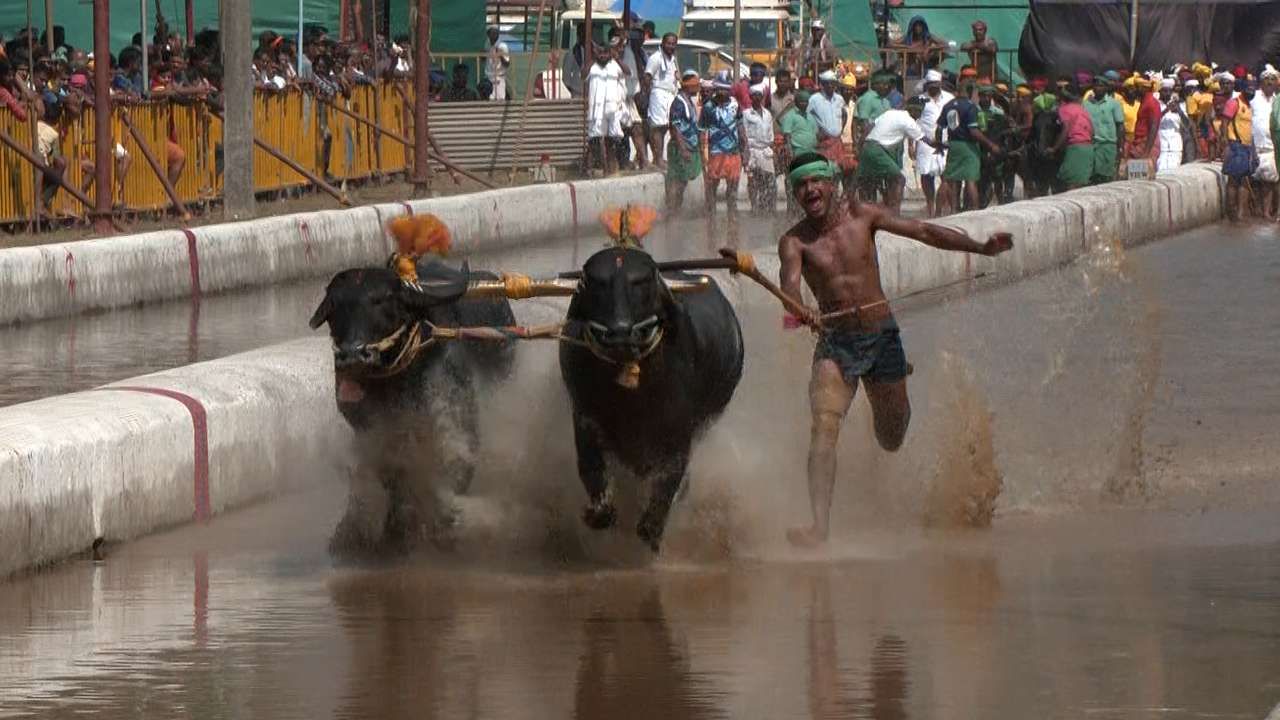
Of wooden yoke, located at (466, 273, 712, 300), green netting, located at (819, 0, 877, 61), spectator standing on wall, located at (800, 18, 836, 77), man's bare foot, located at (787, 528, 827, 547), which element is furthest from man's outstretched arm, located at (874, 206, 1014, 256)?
green netting, located at (819, 0, 877, 61)

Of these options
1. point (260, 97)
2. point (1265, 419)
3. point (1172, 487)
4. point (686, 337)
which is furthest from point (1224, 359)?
point (260, 97)

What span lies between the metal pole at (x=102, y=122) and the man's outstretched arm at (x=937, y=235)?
1324 cm

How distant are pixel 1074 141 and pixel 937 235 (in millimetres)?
22151

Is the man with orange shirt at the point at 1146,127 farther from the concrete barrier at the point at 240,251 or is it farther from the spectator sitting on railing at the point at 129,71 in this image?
the spectator sitting on railing at the point at 129,71

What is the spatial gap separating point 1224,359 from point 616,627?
9.86 metres

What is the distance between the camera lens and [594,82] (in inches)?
1426

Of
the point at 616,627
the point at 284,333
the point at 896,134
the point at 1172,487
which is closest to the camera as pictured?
the point at 616,627

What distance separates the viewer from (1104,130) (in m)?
33.3

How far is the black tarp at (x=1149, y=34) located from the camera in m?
47.4

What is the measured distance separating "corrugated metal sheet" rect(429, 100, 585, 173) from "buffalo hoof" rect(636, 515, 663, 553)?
85.1 feet

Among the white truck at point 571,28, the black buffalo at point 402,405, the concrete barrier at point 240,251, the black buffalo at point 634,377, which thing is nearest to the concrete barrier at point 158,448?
the black buffalo at point 402,405

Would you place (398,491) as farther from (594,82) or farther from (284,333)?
(594,82)

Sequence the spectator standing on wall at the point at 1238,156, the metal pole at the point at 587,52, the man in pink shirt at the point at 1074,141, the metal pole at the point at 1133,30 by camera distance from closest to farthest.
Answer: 1. the man in pink shirt at the point at 1074,141
2. the spectator standing on wall at the point at 1238,156
3. the metal pole at the point at 587,52
4. the metal pole at the point at 1133,30

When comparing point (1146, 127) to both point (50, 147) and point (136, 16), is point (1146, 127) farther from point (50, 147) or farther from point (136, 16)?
point (50, 147)
